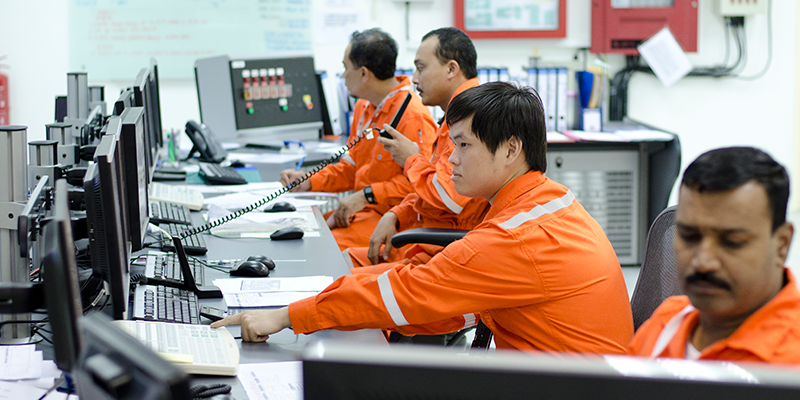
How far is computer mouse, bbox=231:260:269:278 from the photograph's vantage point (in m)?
1.76

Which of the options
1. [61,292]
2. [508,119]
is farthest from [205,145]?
[61,292]

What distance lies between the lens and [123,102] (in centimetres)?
200

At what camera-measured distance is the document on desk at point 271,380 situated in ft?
3.64

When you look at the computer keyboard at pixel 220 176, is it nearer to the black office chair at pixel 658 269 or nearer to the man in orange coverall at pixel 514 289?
the man in orange coverall at pixel 514 289

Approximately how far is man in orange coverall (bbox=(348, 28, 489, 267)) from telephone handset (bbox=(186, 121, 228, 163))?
1.07 meters

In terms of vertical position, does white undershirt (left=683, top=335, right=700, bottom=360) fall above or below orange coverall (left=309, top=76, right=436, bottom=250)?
below

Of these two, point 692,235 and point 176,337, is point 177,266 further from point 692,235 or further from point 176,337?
point 692,235

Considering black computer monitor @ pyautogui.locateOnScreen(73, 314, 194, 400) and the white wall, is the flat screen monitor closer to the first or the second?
black computer monitor @ pyautogui.locateOnScreen(73, 314, 194, 400)

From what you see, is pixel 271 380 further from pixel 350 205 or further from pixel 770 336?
pixel 350 205

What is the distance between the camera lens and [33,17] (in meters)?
4.16

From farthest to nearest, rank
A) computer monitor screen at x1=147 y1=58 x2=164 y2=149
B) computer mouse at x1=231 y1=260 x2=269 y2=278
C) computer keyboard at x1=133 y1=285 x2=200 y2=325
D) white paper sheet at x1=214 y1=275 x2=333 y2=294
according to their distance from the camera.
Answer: computer monitor screen at x1=147 y1=58 x2=164 y2=149
computer mouse at x1=231 y1=260 x2=269 y2=278
white paper sheet at x1=214 y1=275 x2=333 y2=294
computer keyboard at x1=133 y1=285 x2=200 y2=325

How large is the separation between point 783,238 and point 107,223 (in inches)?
38.3

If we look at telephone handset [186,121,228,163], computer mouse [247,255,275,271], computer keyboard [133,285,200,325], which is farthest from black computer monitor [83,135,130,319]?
telephone handset [186,121,228,163]

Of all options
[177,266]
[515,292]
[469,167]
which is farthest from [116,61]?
[515,292]
